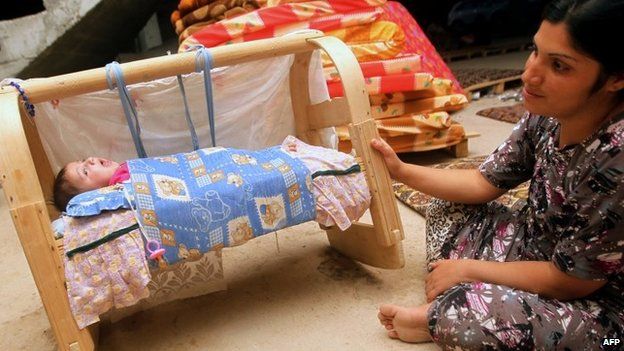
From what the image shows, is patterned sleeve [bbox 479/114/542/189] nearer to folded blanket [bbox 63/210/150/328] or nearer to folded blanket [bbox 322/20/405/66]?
folded blanket [bbox 63/210/150/328]

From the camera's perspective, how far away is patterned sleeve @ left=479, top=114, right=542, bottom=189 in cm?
99

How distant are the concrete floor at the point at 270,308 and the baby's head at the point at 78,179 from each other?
1.19 ft

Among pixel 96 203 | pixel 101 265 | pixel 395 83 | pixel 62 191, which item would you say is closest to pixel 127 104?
pixel 62 191

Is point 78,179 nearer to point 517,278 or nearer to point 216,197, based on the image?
point 216,197

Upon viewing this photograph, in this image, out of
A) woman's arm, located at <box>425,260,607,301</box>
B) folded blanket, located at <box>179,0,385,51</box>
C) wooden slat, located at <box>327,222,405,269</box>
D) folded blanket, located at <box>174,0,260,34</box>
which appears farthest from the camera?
folded blanket, located at <box>174,0,260,34</box>

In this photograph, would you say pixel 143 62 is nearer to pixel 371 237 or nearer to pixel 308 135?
pixel 308 135

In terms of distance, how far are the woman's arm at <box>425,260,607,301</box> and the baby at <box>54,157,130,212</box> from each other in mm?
799

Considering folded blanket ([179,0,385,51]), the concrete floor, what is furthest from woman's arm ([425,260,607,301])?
folded blanket ([179,0,385,51])

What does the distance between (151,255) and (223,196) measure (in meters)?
0.19

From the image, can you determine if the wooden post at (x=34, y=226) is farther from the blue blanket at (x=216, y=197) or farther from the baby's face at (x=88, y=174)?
the baby's face at (x=88, y=174)

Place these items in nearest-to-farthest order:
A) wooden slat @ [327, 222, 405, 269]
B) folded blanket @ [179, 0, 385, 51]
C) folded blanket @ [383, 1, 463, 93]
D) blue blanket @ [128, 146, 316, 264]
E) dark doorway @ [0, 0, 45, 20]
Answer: blue blanket @ [128, 146, 316, 264], wooden slat @ [327, 222, 405, 269], folded blanket @ [179, 0, 385, 51], folded blanket @ [383, 1, 463, 93], dark doorway @ [0, 0, 45, 20]

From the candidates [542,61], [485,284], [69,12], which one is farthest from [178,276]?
[69,12]

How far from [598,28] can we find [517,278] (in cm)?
47

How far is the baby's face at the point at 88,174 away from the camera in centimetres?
113
